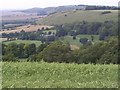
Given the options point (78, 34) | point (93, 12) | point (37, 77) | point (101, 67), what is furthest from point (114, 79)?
point (93, 12)

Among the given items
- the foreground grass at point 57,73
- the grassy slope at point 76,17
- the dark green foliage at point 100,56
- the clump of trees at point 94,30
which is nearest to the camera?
the foreground grass at point 57,73

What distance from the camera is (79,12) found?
75562mm

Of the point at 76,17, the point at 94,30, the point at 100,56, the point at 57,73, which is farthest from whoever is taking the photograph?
the point at 76,17

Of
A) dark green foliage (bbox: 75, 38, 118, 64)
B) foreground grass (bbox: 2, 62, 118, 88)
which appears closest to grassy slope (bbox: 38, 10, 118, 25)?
dark green foliage (bbox: 75, 38, 118, 64)

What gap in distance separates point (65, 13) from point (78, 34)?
74.9 feet

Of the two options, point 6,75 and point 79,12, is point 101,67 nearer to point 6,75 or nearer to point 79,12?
point 6,75

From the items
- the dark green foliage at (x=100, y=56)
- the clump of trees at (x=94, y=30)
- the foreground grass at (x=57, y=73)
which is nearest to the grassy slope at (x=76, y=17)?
the clump of trees at (x=94, y=30)

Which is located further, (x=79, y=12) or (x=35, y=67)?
(x=79, y=12)

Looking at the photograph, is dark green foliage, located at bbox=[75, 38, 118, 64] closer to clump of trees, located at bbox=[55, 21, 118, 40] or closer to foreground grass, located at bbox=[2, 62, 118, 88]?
foreground grass, located at bbox=[2, 62, 118, 88]

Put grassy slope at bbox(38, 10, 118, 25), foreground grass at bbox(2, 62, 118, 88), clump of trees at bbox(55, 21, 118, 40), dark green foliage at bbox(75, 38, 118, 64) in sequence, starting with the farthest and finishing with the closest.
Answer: grassy slope at bbox(38, 10, 118, 25) → clump of trees at bbox(55, 21, 118, 40) → dark green foliage at bbox(75, 38, 118, 64) → foreground grass at bbox(2, 62, 118, 88)

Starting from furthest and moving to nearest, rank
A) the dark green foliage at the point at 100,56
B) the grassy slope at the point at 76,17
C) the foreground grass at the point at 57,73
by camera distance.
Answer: the grassy slope at the point at 76,17 → the dark green foliage at the point at 100,56 → the foreground grass at the point at 57,73

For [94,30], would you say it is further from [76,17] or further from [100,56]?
[100,56]

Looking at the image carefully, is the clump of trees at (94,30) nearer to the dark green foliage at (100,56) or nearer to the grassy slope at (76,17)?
the grassy slope at (76,17)

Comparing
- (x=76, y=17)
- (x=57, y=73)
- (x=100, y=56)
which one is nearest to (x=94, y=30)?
(x=76, y=17)
